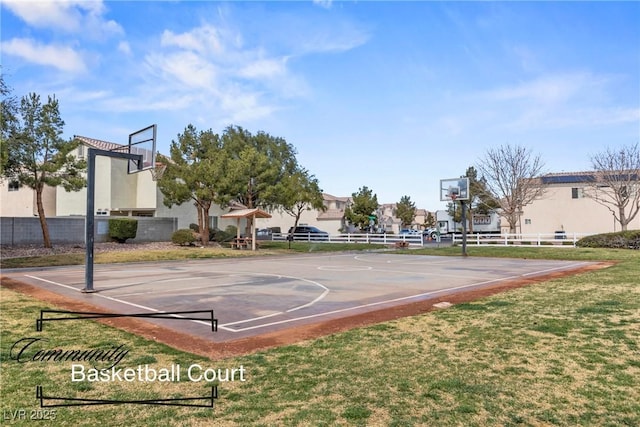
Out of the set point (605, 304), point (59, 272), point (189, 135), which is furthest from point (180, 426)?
point (189, 135)

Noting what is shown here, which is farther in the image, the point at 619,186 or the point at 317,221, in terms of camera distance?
the point at 317,221

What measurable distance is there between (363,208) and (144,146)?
4252 centimetres

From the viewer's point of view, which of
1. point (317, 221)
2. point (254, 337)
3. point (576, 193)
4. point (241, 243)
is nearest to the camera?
point (254, 337)

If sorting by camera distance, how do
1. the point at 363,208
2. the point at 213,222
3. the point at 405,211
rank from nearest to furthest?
the point at 213,222
the point at 363,208
the point at 405,211

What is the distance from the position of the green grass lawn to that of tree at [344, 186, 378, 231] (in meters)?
46.3

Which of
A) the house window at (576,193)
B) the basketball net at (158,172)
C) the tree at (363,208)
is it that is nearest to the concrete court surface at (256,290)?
the basketball net at (158,172)

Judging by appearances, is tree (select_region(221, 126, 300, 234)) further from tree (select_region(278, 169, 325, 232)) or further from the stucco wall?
the stucco wall

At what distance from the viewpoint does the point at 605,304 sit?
844 centimetres

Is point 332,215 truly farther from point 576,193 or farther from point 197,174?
point 197,174

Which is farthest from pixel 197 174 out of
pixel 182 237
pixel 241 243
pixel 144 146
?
pixel 144 146

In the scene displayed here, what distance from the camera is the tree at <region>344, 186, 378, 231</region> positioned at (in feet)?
177

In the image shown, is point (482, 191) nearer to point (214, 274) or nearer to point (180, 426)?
point (214, 274)

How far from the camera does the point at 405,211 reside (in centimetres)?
7581

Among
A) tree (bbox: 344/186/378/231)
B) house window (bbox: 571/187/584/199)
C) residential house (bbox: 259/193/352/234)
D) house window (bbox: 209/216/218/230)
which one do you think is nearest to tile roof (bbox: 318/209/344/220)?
residential house (bbox: 259/193/352/234)
